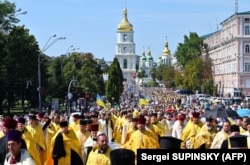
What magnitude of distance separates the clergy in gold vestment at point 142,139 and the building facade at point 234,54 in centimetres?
9426

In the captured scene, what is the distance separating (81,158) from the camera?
1408 cm

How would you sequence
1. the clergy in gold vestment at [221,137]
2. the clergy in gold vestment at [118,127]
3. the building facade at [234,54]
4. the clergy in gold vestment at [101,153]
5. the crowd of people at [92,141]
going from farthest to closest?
the building facade at [234,54], the clergy in gold vestment at [118,127], the clergy in gold vestment at [221,137], the clergy in gold vestment at [101,153], the crowd of people at [92,141]

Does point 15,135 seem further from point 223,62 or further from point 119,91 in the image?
point 223,62

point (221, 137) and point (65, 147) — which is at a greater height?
point (221, 137)

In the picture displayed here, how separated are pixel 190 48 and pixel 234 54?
17.3 m

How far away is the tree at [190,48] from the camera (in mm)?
133875

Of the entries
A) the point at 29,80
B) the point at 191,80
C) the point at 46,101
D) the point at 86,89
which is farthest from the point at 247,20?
the point at 29,80

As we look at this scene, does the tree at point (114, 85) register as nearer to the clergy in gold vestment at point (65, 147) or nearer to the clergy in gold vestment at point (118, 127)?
the clergy in gold vestment at point (118, 127)

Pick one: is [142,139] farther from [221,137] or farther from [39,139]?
[39,139]

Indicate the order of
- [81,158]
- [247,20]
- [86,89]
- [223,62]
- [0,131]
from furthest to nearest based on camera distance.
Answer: [223,62] < [247,20] < [86,89] < [0,131] < [81,158]

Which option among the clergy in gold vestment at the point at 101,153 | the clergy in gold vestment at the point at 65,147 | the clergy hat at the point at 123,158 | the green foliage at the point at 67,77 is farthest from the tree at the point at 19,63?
the clergy hat at the point at 123,158

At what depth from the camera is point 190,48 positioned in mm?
134500

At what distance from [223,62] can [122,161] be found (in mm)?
123897

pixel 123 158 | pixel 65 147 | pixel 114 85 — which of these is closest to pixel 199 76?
pixel 114 85
